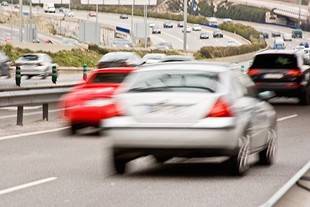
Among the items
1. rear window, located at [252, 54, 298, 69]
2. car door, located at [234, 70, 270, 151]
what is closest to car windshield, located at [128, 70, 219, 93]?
car door, located at [234, 70, 270, 151]

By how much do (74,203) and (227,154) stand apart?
105 inches

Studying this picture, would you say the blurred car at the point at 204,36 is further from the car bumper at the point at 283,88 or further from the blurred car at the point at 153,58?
the car bumper at the point at 283,88

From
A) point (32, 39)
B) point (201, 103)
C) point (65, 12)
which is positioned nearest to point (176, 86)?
point (201, 103)

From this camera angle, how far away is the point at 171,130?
12.4 metres

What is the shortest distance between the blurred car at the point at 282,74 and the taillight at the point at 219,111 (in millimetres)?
17340

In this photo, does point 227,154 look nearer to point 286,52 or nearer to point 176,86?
point 176,86

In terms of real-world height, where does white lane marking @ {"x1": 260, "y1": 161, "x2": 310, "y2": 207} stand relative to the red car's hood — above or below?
above

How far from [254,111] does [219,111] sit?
1137 mm

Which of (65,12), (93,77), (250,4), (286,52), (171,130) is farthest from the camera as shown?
(250,4)

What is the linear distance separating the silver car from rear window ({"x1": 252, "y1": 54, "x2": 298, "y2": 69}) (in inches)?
679

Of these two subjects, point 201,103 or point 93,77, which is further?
point 93,77

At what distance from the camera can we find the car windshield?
1287 cm

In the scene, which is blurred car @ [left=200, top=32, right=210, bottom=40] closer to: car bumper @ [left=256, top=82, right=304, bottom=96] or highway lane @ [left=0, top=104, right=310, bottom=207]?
car bumper @ [left=256, top=82, right=304, bottom=96]

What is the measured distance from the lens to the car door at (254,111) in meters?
13.3
